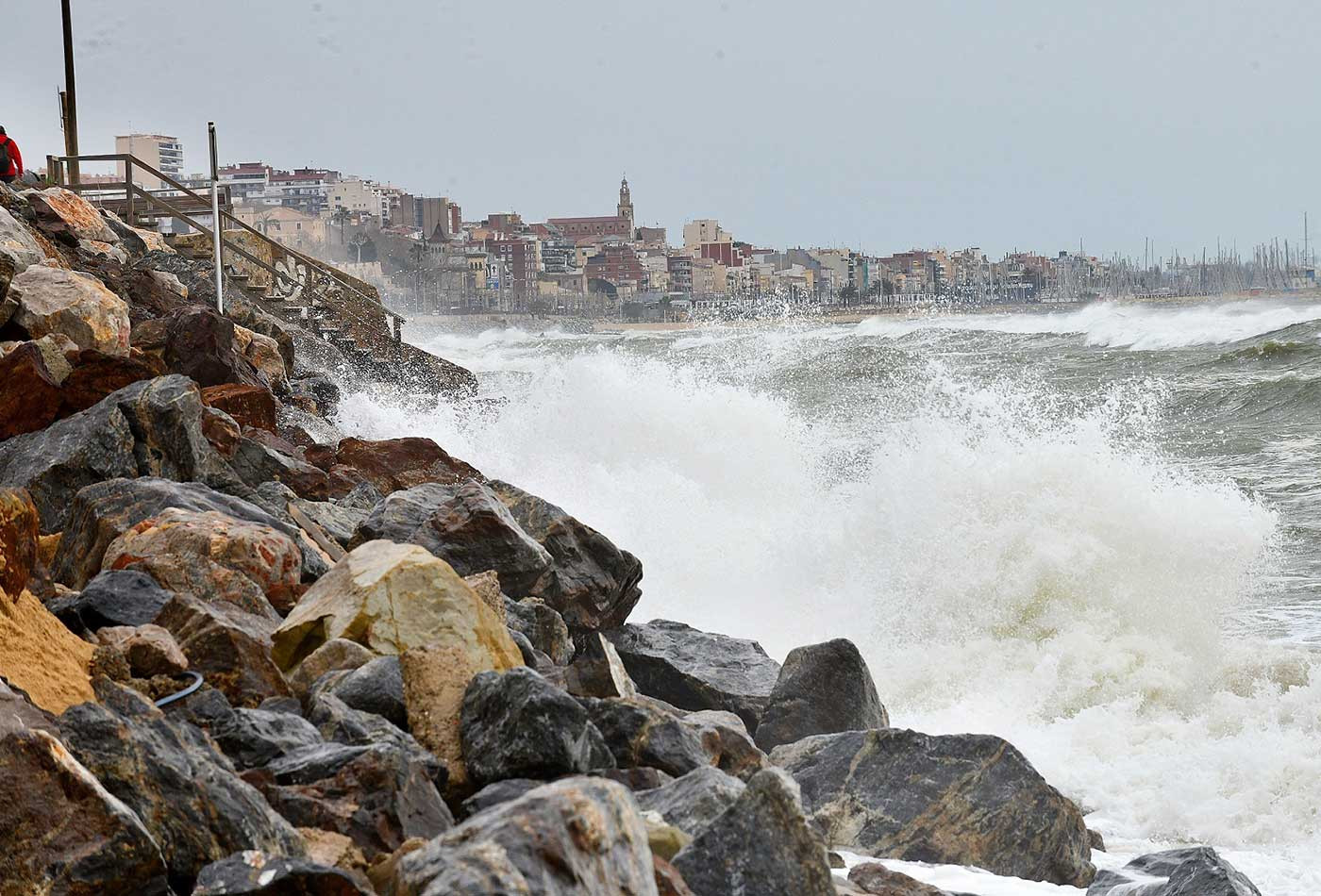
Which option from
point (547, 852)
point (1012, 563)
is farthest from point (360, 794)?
point (1012, 563)

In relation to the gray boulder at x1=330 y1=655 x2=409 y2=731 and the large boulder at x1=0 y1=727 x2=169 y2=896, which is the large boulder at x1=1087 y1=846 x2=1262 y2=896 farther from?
the large boulder at x1=0 y1=727 x2=169 y2=896

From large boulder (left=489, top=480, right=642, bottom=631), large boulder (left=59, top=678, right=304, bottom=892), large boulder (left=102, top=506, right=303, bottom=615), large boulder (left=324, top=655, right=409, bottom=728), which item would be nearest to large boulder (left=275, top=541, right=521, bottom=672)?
large boulder (left=324, top=655, right=409, bottom=728)

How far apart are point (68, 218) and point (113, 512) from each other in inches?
386

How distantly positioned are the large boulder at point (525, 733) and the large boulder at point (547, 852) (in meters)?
1.00

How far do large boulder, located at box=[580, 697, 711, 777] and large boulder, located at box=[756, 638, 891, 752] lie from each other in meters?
1.36

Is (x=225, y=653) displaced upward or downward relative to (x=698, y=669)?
upward

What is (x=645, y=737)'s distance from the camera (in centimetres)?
404

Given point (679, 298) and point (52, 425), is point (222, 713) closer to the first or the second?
point (52, 425)

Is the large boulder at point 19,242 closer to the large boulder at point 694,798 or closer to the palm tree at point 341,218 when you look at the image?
the large boulder at point 694,798

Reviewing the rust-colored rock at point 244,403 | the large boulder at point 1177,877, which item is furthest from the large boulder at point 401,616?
the rust-colored rock at point 244,403

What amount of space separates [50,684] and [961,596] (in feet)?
21.9

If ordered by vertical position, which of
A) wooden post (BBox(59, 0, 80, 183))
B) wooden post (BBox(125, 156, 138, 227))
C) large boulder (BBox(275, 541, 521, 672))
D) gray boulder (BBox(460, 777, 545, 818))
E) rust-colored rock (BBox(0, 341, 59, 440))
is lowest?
gray boulder (BBox(460, 777, 545, 818))

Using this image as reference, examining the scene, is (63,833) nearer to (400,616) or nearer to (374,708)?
(374,708)

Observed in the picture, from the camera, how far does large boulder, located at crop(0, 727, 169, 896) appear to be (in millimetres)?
2594
